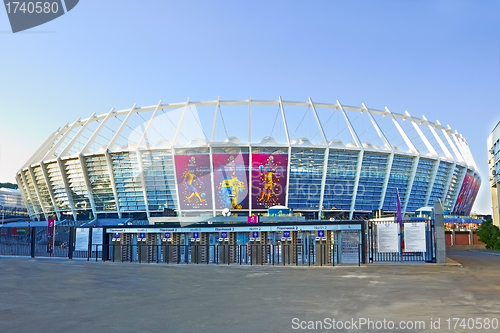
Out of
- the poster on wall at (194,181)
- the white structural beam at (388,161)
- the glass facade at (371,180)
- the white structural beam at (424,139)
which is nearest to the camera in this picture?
the poster on wall at (194,181)

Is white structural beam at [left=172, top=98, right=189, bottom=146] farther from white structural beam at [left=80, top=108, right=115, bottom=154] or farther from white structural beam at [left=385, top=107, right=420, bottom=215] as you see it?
white structural beam at [left=385, top=107, right=420, bottom=215]

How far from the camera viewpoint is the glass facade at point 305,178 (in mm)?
66938

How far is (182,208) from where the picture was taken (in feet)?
225

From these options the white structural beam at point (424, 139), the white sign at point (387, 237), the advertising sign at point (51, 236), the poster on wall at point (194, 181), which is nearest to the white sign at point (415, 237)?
the white sign at point (387, 237)

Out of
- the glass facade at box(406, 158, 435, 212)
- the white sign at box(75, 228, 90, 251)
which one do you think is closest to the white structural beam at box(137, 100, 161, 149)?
the white sign at box(75, 228, 90, 251)

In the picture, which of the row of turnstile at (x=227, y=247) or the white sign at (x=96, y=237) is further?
the white sign at (x=96, y=237)

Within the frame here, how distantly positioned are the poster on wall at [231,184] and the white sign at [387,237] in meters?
43.3

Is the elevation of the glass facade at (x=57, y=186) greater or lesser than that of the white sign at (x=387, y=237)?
greater

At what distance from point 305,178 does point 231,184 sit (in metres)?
10.5

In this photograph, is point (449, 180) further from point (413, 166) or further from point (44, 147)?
point (44, 147)

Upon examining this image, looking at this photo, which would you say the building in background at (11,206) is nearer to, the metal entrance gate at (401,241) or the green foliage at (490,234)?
the green foliage at (490,234)

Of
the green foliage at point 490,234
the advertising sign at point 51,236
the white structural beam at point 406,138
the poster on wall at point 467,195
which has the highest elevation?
the white structural beam at point 406,138

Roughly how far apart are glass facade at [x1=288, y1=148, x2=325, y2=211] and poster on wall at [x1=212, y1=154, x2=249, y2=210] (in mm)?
6559

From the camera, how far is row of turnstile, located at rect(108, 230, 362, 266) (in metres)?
26.0
